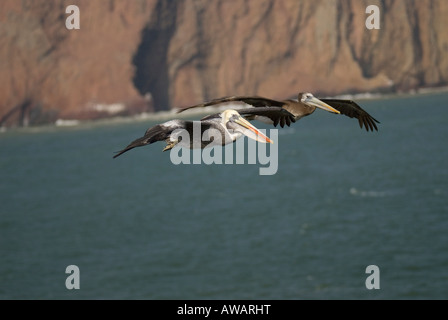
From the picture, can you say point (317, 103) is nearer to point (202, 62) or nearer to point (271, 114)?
point (271, 114)

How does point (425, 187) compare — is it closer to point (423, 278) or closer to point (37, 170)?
point (423, 278)

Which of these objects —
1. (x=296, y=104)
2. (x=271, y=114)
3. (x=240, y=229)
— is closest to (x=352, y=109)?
→ (x=296, y=104)

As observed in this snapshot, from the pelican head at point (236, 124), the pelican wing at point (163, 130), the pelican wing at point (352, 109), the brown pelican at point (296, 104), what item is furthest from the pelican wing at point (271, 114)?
the pelican wing at point (352, 109)

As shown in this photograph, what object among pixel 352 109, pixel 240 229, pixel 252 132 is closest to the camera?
pixel 252 132

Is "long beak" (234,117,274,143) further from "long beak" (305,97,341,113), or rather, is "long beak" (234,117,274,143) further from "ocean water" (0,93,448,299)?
"ocean water" (0,93,448,299)

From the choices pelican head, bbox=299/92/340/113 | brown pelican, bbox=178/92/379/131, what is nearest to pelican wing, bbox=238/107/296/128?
brown pelican, bbox=178/92/379/131

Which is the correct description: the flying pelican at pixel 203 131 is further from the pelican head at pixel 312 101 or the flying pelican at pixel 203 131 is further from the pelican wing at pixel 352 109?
the pelican wing at pixel 352 109

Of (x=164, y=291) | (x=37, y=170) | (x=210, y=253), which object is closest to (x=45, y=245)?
(x=210, y=253)
